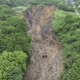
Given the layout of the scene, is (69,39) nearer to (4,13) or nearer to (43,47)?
(43,47)

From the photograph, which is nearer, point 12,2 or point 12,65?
point 12,65

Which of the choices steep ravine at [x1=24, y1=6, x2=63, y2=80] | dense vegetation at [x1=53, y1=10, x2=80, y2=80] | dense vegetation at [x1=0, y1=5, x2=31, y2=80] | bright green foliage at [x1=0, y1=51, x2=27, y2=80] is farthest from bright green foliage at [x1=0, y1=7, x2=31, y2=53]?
dense vegetation at [x1=53, y1=10, x2=80, y2=80]

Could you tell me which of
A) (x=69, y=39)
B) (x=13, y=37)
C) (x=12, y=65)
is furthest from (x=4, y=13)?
(x=12, y=65)

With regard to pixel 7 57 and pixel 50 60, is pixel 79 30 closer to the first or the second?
pixel 50 60

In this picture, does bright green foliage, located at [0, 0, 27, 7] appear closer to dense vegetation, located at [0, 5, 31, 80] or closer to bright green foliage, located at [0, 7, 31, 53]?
dense vegetation, located at [0, 5, 31, 80]

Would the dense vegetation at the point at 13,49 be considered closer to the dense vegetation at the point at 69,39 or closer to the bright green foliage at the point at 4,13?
the bright green foliage at the point at 4,13

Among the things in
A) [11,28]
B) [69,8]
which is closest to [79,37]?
[11,28]
